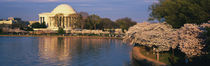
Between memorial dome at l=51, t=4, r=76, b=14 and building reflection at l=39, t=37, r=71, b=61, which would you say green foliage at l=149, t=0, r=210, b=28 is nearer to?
building reflection at l=39, t=37, r=71, b=61

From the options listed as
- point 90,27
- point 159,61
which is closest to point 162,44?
point 159,61

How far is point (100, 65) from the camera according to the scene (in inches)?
956

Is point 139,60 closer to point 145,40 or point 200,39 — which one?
point 145,40

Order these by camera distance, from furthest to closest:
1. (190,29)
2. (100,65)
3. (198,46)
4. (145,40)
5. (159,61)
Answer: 1. (145,40)
2. (100,65)
3. (159,61)
4. (190,29)
5. (198,46)

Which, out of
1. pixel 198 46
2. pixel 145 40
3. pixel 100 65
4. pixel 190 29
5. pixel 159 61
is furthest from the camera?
pixel 145 40

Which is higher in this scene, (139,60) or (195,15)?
(195,15)

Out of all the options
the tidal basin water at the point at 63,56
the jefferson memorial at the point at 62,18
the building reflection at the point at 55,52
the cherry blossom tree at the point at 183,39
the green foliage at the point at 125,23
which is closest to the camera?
the cherry blossom tree at the point at 183,39

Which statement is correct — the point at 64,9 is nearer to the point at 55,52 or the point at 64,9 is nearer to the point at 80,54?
the point at 55,52

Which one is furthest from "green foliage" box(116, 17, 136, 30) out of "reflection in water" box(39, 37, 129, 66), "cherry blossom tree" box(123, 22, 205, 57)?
"cherry blossom tree" box(123, 22, 205, 57)

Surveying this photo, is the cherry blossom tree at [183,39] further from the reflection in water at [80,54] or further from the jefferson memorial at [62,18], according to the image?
the jefferson memorial at [62,18]

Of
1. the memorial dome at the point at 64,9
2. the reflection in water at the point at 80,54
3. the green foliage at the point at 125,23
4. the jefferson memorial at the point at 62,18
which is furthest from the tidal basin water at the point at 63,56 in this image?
the memorial dome at the point at 64,9

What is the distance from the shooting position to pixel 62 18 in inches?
4008

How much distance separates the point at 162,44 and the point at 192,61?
341cm

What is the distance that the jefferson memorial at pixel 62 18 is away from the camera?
98.7m
